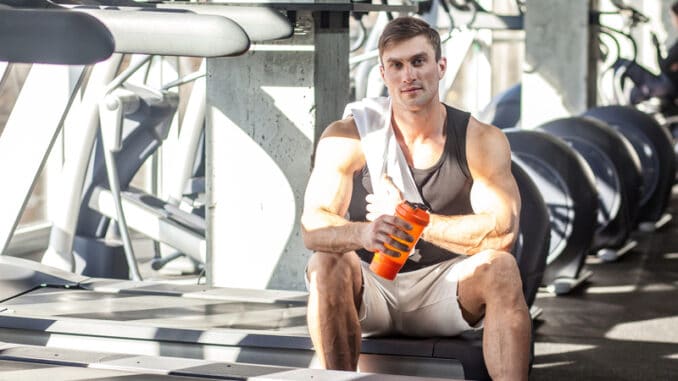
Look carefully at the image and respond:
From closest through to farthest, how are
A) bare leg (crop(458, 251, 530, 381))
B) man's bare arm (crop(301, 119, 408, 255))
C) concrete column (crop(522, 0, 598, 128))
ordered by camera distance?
bare leg (crop(458, 251, 530, 381)) → man's bare arm (crop(301, 119, 408, 255)) → concrete column (crop(522, 0, 598, 128))

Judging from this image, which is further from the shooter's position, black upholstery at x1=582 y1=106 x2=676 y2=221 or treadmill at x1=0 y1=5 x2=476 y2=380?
black upholstery at x1=582 y1=106 x2=676 y2=221

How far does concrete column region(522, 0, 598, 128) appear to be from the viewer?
6.16 metres

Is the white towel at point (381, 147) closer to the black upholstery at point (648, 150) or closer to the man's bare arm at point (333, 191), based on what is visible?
the man's bare arm at point (333, 191)

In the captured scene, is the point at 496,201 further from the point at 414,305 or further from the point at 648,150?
the point at 648,150

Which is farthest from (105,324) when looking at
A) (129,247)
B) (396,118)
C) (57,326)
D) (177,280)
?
(177,280)

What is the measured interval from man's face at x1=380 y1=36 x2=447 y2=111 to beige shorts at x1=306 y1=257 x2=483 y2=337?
15.5 inches

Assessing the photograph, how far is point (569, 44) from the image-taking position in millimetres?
6215

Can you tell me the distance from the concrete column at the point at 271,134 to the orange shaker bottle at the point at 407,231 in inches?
39.7

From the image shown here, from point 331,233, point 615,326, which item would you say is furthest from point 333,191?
point 615,326

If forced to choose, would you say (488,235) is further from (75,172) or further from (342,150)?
(75,172)

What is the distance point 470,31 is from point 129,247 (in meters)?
2.59

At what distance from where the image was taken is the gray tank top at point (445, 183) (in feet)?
9.14

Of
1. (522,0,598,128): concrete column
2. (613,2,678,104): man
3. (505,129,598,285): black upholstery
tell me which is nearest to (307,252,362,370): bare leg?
(505,129,598,285): black upholstery

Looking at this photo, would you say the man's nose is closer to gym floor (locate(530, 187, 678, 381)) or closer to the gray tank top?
the gray tank top
